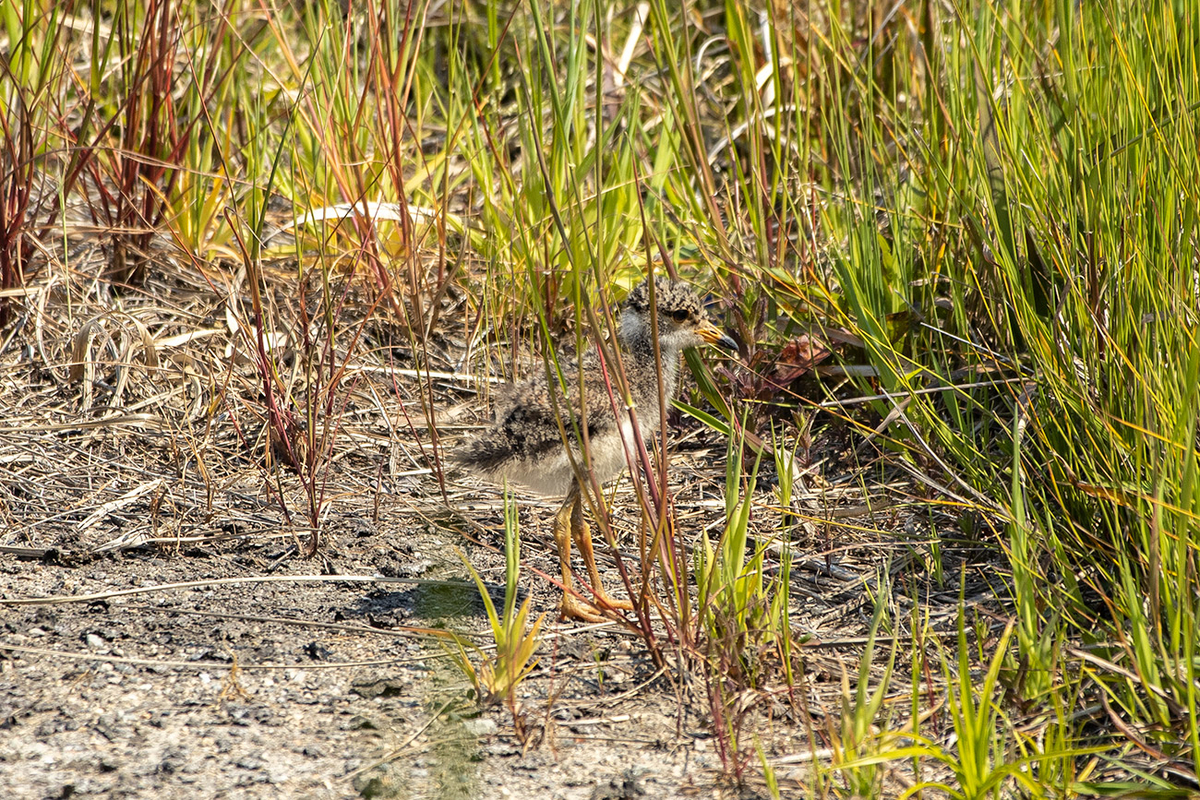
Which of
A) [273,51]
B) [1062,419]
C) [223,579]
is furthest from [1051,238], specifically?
[273,51]

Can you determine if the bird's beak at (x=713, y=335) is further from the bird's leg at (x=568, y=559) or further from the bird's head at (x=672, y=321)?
the bird's leg at (x=568, y=559)

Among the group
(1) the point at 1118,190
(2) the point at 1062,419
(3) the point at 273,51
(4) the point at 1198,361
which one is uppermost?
(3) the point at 273,51

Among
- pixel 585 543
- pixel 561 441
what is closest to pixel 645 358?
pixel 561 441

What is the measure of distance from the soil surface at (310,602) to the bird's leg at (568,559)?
0.05 metres

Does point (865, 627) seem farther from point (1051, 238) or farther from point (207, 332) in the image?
point (207, 332)

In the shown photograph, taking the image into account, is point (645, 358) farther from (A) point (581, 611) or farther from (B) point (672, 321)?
(A) point (581, 611)

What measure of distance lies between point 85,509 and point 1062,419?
262cm

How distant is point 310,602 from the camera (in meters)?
3.01

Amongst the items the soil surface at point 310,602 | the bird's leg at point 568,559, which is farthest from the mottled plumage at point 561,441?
the soil surface at point 310,602

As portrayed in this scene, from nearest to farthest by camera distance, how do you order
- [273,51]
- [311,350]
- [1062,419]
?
[1062,419] → [311,350] → [273,51]

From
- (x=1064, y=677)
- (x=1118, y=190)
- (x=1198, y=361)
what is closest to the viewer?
(x=1198, y=361)

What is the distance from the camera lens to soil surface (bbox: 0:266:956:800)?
2344 millimetres

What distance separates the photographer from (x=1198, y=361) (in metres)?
2.20

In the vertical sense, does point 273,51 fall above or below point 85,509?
above
